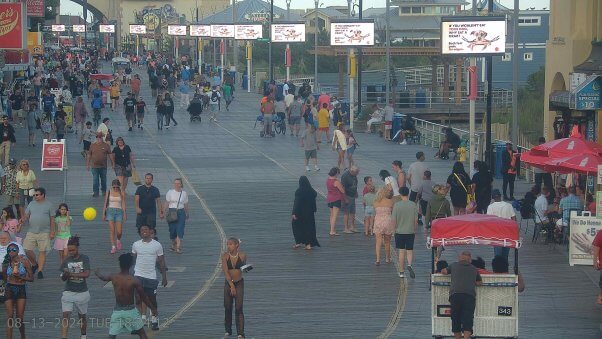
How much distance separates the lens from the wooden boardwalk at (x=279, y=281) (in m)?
16.9

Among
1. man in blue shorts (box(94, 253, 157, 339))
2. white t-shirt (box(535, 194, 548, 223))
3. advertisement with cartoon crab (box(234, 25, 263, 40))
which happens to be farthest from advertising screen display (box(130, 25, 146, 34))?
man in blue shorts (box(94, 253, 157, 339))

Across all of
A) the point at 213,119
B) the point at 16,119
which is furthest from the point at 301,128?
the point at 16,119

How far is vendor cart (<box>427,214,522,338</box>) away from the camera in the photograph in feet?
Result: 50.4

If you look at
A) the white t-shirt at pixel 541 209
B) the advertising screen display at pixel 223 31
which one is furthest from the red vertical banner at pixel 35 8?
the white t-shirt at pixel 541 209

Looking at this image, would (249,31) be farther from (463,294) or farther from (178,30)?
(463,294)

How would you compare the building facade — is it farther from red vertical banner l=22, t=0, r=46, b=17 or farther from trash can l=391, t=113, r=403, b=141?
red vertical banner l=22, t=0, r=46, b=17

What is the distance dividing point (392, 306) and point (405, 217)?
2.41 metres

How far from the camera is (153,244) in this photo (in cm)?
1661

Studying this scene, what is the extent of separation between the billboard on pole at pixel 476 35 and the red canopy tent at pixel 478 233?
15216mm

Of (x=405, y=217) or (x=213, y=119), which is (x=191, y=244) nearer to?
(x=405, y=217)

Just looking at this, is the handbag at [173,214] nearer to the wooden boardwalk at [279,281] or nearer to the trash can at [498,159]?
the wooden boardwalk at [279,281]

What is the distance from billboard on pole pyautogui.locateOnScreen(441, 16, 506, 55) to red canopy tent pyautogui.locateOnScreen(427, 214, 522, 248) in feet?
49.9

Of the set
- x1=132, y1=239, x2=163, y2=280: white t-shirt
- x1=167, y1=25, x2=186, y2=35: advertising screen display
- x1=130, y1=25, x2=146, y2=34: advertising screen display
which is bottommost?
x1=132, y1=239, x2=163, y2=280: white t-shirt

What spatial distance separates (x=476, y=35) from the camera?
3058 cm
